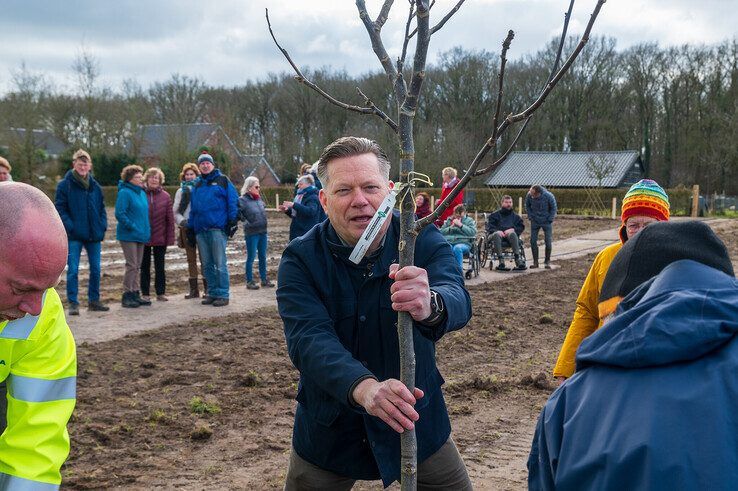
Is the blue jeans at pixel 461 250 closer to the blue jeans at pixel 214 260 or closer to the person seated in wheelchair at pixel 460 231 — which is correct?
the person seated in wheelchair at pixel 460 231

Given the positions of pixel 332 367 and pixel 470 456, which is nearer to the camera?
pixel 332 367

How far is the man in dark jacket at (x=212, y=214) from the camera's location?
32.5 feet

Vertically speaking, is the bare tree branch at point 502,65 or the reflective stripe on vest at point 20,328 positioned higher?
the bare tree branch at point 502,65

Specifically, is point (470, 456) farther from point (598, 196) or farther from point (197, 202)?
point (598, 196)

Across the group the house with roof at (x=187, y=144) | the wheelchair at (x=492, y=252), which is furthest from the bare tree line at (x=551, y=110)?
the wheelchair at (x=492, y=252)

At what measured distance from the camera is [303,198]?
9.88 metres

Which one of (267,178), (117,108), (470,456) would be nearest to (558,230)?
(470,456)

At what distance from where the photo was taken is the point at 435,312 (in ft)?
6.93

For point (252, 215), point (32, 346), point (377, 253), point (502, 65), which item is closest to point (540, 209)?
point (252, 215)

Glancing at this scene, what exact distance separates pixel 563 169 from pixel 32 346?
51.1 m

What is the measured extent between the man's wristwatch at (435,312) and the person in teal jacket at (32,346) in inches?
41.1

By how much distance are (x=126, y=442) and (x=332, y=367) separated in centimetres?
353

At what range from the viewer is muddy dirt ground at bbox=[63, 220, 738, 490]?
4.72 m

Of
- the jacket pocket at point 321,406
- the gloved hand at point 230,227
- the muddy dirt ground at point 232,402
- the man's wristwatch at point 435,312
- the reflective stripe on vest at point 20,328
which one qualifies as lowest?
the muddy dirt ground at point 232,402
